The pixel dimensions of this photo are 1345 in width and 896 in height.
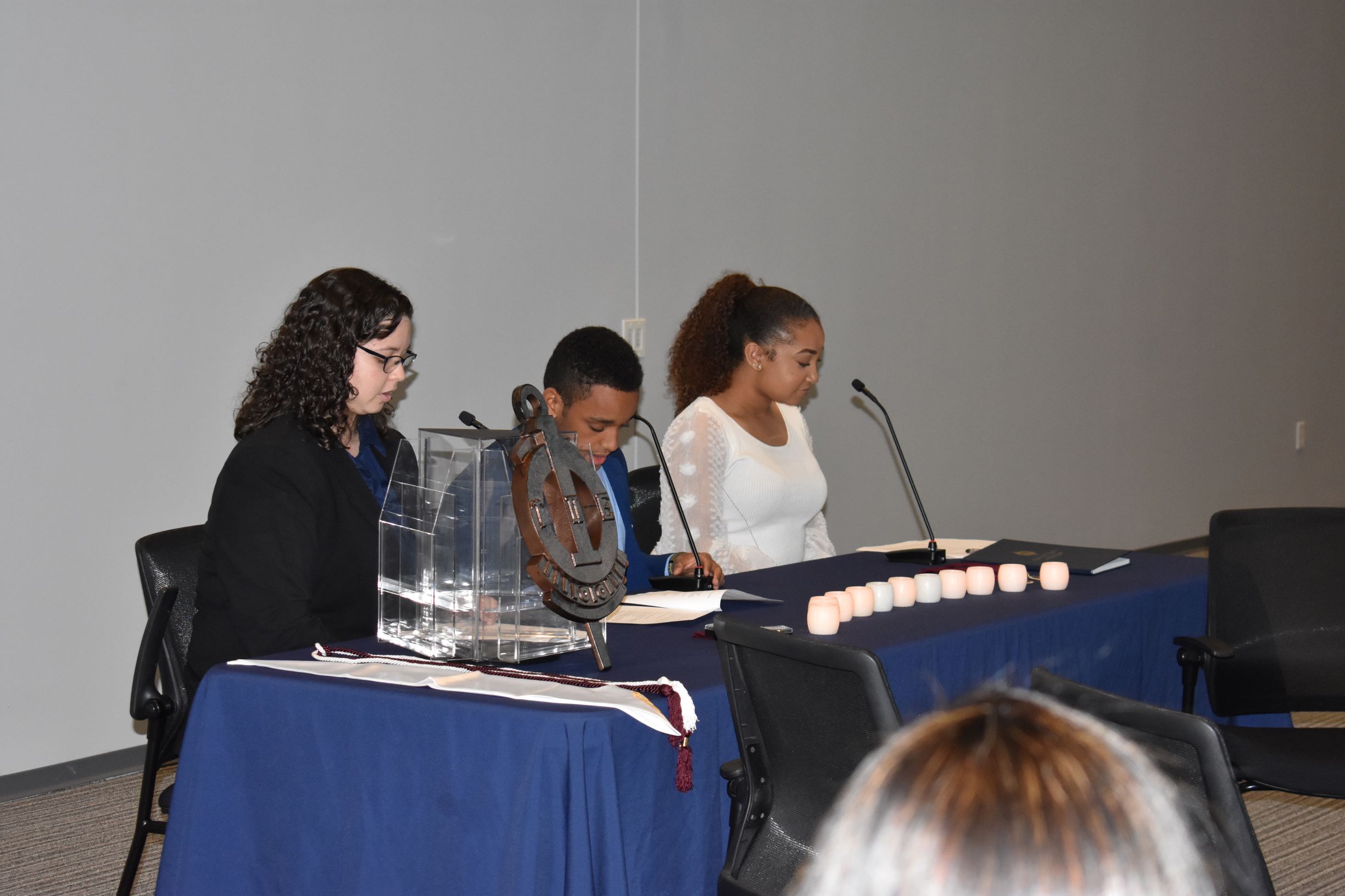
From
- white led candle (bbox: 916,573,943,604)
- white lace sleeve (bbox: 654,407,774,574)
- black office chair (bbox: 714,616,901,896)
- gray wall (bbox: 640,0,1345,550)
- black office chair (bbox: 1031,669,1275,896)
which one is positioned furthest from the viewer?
gray wall (bbox: 640,0,1345,550)

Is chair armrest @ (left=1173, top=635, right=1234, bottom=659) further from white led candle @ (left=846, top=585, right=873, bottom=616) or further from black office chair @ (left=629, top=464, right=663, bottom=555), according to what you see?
black office chair @ (left=629, top=464, right=663, bottom=555)

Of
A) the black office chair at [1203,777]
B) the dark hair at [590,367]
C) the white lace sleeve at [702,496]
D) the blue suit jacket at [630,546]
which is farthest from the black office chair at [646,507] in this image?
the black office chair at [1203,777]

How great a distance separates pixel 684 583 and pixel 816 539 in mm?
993

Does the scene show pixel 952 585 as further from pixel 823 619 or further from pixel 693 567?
pixel 693 567

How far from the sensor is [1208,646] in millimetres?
2426

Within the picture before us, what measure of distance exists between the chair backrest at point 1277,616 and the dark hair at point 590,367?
1262 mm

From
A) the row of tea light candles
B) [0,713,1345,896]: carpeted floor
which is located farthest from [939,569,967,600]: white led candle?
[0,713,1345,896]: carpeted floor

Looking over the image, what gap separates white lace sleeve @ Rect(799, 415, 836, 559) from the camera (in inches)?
130

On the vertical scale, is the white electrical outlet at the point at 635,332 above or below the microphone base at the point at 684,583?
above

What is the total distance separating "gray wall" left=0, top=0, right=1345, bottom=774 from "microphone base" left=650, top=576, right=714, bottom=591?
1.52 meters

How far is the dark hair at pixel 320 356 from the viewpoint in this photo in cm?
216

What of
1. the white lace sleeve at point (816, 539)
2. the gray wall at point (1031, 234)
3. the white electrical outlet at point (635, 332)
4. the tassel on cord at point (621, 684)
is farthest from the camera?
the gray wall at point (1031, 234)

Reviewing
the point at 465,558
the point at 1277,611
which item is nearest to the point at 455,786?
the point at 465,558

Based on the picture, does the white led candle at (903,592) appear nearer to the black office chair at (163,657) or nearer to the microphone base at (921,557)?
the microphone base at (921,557)
